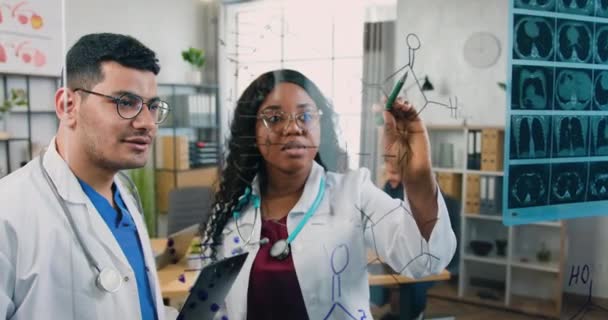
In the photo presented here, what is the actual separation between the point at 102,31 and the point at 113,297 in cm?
29

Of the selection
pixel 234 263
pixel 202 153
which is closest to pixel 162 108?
pixel 202 153

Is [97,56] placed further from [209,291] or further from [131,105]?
[209,291]

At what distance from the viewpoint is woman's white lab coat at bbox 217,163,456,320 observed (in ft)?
2.21

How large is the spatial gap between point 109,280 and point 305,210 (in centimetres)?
25

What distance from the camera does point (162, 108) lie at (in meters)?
0.61

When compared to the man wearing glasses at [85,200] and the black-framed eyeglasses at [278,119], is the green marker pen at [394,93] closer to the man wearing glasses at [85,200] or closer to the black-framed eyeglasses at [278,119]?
the black-framed eyeglasses at [278,119]

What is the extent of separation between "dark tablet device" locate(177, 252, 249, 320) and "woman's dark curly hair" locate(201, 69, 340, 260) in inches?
0.8

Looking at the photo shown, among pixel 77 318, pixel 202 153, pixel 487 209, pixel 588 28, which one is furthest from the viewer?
pixel 588 28

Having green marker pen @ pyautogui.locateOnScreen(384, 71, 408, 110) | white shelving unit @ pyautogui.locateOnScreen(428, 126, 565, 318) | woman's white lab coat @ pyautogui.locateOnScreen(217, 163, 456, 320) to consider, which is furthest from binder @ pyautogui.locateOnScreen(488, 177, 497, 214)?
green marker pen @ pyautogui.locateOnScreen(384, 71, 408, 110)

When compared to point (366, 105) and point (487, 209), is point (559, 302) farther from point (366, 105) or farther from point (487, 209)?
point (366, 105)

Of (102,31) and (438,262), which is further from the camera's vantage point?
(438,262)

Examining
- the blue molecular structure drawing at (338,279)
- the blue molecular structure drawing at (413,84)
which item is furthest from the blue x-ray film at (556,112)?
the blue molecular structure drawing at (338,279)

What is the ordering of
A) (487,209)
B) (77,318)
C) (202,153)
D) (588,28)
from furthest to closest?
(588,28), (487,209), (202,153), (77,318)

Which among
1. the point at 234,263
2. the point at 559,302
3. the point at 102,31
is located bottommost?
the point at 559,302
